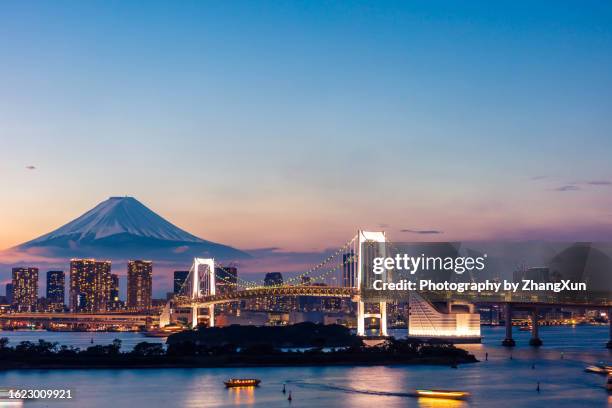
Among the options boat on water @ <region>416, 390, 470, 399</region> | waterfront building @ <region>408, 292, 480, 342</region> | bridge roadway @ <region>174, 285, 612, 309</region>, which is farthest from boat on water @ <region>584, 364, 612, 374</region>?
waterfront building @ <region>408, 292, 480, 342</region>

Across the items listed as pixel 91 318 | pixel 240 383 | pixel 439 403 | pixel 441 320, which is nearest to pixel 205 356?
pixel 240 383

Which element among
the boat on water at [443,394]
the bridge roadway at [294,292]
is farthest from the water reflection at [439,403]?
the bridge roadway at [294,292]

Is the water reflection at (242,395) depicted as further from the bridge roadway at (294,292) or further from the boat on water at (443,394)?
the bridge roadway at (294,292)

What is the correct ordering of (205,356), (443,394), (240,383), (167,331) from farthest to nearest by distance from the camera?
(167,331) → (205,356) → (240,383) → (443,394)

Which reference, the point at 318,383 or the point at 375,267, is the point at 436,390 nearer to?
the point at 318,383

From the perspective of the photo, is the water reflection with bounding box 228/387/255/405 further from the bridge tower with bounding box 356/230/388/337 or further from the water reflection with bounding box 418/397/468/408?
the bridge tower with bounding box 356/230/388/337

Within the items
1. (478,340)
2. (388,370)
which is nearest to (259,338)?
(478,340)

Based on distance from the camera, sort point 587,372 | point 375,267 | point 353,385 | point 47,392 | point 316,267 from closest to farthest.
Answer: point 47,392
point 353,385
point 587,372
point 375,267
point 316,267

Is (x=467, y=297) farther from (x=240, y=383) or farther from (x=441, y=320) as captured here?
(x=240, y=383)

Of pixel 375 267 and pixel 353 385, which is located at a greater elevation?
pixel 375 267
